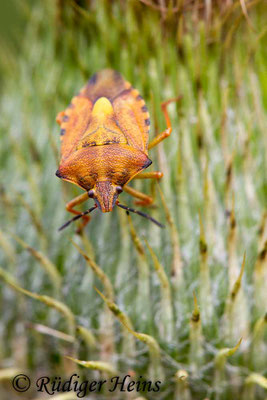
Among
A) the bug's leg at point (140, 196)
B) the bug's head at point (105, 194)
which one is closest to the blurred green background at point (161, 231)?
the bug's leg at point (140, 196)

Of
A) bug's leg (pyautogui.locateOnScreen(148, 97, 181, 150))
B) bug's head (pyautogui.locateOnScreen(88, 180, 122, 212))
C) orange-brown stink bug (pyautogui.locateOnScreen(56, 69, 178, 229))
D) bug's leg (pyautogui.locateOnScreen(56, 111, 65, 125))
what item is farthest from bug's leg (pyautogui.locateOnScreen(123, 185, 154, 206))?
bug's leg (pyautogui.locateOnScreen(56, 111, 65, 125))

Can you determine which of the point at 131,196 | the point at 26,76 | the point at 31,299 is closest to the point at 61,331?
the point at 31,299

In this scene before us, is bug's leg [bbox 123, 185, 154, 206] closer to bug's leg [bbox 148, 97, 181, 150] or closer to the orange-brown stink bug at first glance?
the orange-brown stink bug

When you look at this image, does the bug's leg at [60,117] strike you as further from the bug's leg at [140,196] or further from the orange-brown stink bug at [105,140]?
the bug's leg at [140,196]

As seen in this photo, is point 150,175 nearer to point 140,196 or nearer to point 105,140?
point 140,196

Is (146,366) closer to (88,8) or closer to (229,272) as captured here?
(229,272)

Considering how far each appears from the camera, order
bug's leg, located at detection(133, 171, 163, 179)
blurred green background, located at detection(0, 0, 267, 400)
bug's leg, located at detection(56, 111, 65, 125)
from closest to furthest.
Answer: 1. blurred green background, located at detection(0, 0, 267, 400)
2. bug's leg, located at detection(133, 171, 163, 179)
3. bug's leg, located at detection(56, 111, 65, 125)

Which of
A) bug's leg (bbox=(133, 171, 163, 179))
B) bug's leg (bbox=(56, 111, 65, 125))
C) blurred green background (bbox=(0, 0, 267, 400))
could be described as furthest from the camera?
bug's leg (bbox=(56, 111, 65, 125))
